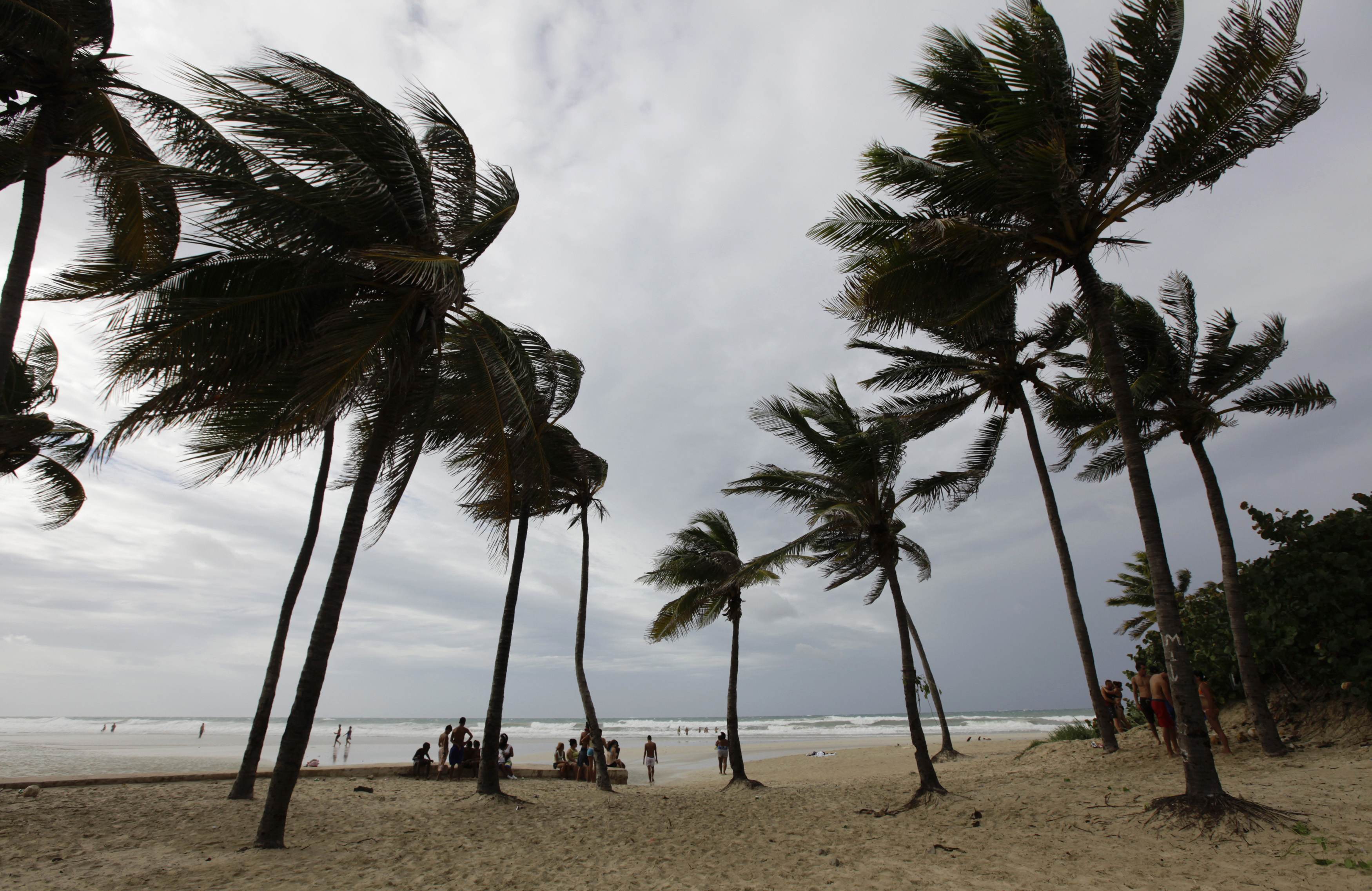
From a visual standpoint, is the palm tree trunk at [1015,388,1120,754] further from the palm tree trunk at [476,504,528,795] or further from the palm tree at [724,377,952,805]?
the palm tree trunk at [476,504,528,795]

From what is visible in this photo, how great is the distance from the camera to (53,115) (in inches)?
260

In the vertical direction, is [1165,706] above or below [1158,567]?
below

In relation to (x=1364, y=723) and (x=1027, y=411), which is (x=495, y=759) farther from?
(x=1364, y=723)

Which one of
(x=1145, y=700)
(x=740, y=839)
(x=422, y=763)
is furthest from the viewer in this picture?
(x=422, y=763)

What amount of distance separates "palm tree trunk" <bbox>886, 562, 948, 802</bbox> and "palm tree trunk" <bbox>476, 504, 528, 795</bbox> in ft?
20.3

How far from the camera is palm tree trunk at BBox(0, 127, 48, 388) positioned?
19.8 ft

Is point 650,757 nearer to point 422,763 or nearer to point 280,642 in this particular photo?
point 422,763

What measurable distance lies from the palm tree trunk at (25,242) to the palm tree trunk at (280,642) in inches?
139

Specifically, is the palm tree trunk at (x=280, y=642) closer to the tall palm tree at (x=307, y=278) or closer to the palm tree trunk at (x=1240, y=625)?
the tall palm tree at (x=307, y=278)

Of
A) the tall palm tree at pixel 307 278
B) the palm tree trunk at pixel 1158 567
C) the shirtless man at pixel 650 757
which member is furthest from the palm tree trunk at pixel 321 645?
the shirtless man at pixel 650 757

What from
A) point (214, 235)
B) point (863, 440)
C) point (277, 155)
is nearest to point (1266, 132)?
point (863, 440)

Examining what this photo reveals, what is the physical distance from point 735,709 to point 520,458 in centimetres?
966

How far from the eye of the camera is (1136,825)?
625 cm

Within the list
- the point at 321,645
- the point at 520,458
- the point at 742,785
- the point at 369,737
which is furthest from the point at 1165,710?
the point at 369,737
